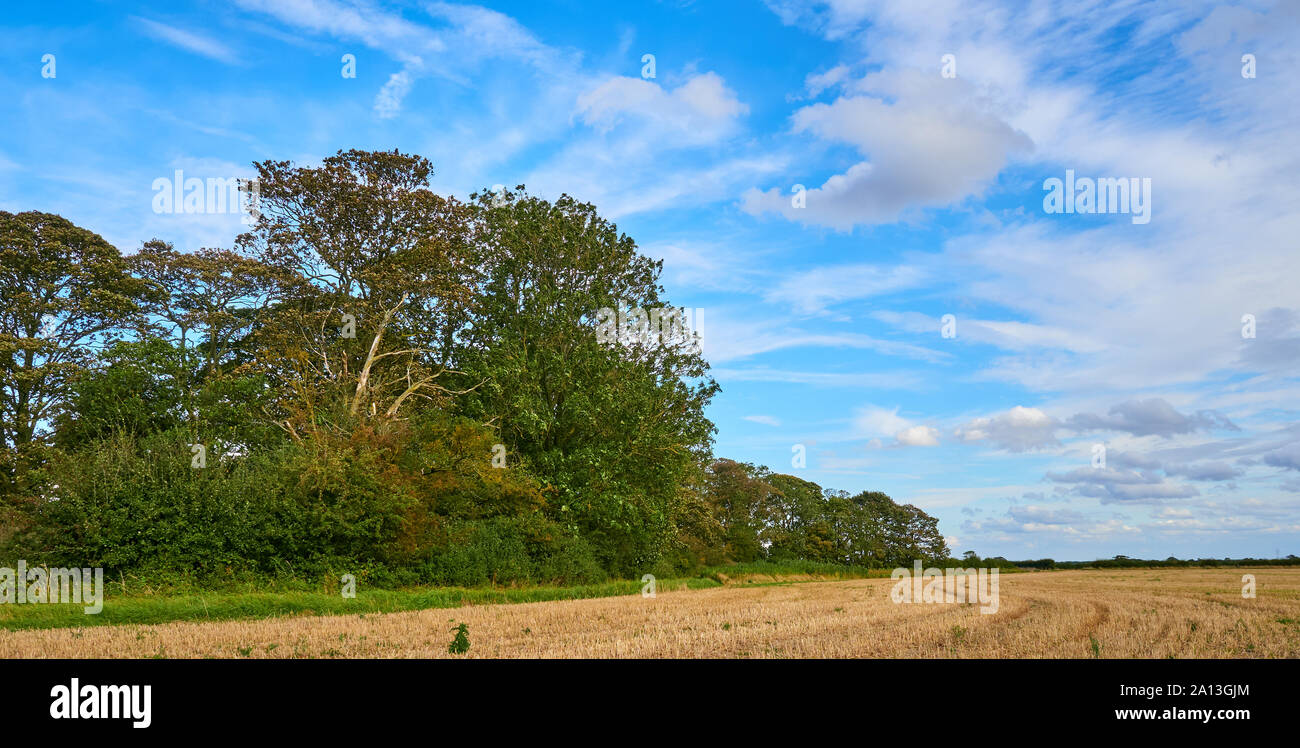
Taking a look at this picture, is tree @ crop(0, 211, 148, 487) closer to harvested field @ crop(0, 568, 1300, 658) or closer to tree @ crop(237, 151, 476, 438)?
tree @ crop(237, 151, 476, 438)

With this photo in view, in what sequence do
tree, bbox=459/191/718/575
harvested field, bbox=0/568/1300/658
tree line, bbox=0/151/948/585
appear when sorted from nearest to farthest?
harvested field, bbox=0/568/1300/658, tree line, bbox=0/151/948/585, tree, bbox=459/191/718/575

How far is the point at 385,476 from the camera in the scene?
2544 cm

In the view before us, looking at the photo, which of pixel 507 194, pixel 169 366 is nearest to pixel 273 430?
pixel 169 366

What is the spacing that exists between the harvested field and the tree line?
857 centimetres

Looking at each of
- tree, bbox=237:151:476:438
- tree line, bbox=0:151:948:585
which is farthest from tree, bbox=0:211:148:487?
tree, bbox=237:151:476:438

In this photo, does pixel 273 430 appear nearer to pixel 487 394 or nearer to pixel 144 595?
pixel 487 394

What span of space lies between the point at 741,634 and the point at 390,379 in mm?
26449

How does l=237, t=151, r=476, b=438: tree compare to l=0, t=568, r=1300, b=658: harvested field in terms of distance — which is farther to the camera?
l=237, t=151, r=476, b=438: tree

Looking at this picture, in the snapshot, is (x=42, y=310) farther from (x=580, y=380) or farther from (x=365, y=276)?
(x=580, y=380)

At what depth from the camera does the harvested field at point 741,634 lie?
435 inches

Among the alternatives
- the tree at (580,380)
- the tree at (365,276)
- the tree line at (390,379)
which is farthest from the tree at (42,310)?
the tree at (580,380)

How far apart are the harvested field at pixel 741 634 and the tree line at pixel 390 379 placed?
28.1 ft

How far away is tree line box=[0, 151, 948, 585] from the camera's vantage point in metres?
26.0

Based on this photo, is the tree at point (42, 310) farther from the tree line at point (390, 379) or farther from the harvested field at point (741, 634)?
the harvested field at point (741, 634)
